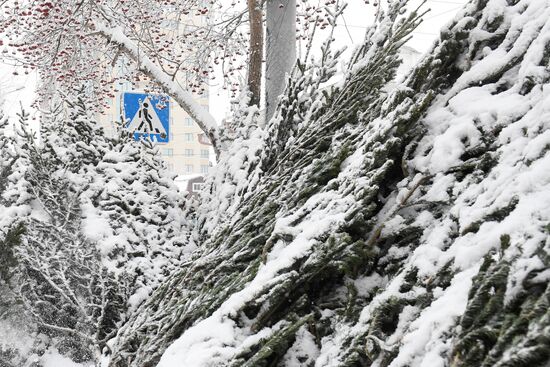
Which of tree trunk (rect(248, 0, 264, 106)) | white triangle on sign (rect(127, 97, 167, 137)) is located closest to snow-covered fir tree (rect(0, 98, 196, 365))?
tree trunk (rect(248, 0, 264, 106))

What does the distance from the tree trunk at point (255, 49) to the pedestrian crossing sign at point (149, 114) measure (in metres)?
1.87

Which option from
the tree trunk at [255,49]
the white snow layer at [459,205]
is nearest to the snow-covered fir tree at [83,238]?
the tree trunk at [255,49]

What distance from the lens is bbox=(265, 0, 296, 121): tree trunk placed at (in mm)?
5680

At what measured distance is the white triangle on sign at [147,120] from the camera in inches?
303

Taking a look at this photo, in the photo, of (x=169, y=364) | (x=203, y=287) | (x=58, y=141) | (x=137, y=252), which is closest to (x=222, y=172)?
(x=137, y=252)

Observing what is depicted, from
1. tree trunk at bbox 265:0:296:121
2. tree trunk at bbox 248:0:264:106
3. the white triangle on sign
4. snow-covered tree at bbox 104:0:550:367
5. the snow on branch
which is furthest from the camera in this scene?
the white triangle on sign

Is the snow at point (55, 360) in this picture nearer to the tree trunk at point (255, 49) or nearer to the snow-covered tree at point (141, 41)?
the snow-covered tree at point (141, 41)

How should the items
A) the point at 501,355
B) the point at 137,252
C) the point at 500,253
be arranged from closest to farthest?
the point at 501,355 < the point at 500,253 < the point at 137,252

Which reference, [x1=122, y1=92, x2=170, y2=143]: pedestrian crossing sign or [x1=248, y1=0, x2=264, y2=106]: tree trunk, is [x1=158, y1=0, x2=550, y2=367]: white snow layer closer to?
[x1=248, y1=0, x2=264, y2=106]: tree trunk

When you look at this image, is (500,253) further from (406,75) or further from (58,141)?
(58,141)

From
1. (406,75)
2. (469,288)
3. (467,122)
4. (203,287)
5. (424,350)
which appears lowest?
(203,287)

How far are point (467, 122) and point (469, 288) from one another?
79 cm

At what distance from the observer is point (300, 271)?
182 centimetres

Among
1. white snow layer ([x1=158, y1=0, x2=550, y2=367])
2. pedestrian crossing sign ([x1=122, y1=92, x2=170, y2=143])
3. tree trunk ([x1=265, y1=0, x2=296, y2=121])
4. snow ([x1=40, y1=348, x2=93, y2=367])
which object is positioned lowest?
snow ([x1=40, y1=348, x2=93, y2=367])
